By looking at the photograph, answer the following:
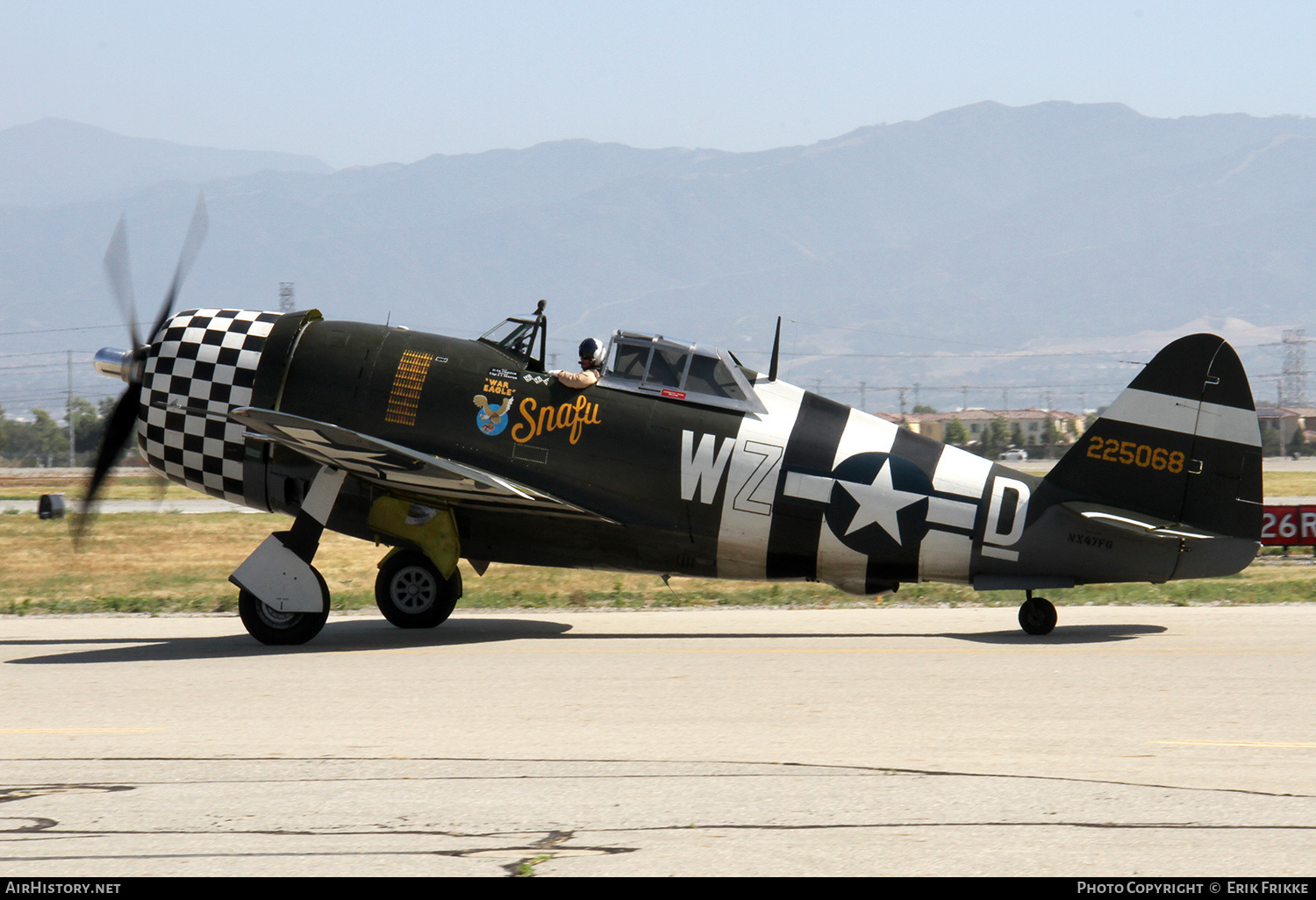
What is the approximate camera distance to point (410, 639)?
12.4m

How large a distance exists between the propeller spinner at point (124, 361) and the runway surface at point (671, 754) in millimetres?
1944

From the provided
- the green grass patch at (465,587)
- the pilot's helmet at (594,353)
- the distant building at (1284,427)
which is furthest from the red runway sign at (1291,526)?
the distant building at (1284,427)

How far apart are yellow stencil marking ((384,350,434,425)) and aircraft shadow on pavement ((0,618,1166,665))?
7.83 feet

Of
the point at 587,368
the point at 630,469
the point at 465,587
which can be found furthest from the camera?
the point at 465,587

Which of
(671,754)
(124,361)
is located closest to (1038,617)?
(671,754)

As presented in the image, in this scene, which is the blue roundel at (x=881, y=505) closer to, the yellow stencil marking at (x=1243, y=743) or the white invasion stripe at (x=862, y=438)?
the white invasion stripe at (x=862, y=438)

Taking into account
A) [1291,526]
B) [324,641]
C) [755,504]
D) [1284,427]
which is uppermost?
[1284,427]

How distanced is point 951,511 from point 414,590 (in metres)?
5.86

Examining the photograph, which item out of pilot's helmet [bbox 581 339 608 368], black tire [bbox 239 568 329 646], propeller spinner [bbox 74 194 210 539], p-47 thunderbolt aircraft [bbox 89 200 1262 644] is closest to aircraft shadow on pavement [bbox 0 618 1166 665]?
black tire [bbox 239 568 329 646]

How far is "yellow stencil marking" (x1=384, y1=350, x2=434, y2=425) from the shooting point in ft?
40.1

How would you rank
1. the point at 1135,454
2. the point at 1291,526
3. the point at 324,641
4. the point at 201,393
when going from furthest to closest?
1. the point at 1291,526
2. the point at 324,641
3. the point at 201,393
4. the point at 1135,454

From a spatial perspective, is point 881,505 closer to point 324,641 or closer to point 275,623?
point 324,641

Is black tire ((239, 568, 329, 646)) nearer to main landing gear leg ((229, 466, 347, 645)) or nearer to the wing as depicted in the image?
main landing gear leg ((229, 466, 347, 645))
